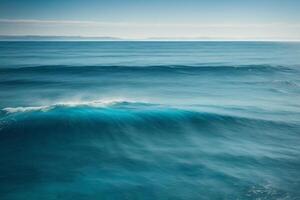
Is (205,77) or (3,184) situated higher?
(205,77)

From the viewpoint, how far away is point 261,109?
20.2 m

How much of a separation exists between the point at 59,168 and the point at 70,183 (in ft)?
4.47

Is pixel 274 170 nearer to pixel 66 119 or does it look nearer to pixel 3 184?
pixel 3 184

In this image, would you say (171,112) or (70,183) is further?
(171,112)

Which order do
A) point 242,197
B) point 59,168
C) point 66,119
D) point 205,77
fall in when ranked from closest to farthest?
1. point 242,197
2. point 59,168
3. point 66,119
4. point 205,77

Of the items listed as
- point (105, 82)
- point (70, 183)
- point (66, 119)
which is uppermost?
point (105, 82)

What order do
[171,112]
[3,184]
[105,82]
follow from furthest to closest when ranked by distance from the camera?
[105,82]
[171,112]
[3,184]

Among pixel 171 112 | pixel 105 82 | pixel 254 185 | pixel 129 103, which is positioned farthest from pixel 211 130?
pixel 105 82

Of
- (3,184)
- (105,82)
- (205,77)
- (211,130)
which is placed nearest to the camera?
(3,184)

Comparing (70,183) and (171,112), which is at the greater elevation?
(171,112)

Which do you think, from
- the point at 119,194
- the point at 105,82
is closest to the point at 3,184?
the point at 119,194

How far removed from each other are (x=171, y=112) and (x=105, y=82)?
16.9m

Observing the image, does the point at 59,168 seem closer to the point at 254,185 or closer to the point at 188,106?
the point at 254,185

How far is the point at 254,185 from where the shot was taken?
962cm
